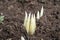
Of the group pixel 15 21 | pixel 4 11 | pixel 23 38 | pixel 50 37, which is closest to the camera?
pixel 23 38

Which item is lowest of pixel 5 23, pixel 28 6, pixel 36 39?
pixel 36 39

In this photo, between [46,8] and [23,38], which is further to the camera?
[46,8]

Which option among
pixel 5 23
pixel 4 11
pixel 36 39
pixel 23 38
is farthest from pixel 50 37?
pixel 4 11

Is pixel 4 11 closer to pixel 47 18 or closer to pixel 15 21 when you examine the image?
pixel 15 21

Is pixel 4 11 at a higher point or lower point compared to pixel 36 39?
higher

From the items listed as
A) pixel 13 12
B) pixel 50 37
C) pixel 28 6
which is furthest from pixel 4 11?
pixel 50 37

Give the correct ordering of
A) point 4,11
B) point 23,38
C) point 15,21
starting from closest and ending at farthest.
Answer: point 23,38 → point 15,21 → point 4,11

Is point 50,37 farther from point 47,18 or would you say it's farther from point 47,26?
point 47,18
